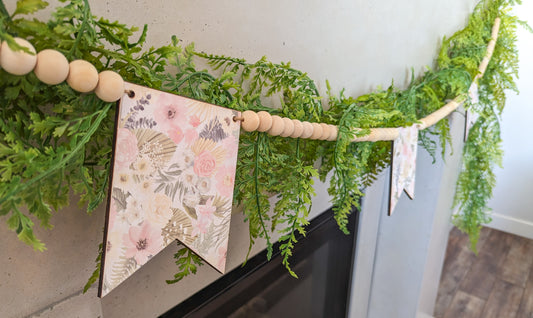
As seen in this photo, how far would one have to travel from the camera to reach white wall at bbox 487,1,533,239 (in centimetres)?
294

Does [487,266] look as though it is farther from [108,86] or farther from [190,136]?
[108,86]

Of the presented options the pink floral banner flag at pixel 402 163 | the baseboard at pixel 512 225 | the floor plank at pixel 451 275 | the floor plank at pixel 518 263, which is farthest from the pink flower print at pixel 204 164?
the baseboard at pixel 512 225

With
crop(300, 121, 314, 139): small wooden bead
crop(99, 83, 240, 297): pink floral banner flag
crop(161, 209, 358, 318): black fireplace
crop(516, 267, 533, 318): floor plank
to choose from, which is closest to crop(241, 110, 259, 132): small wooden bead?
crop(99, 83, 240, 297): pink floral banner flag

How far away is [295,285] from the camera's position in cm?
101

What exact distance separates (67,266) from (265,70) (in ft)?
1.34

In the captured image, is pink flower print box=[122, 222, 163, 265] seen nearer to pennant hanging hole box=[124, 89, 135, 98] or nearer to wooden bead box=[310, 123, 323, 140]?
pennant hanging hole box=[124, 89, 135, 98]

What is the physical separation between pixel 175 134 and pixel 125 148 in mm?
58

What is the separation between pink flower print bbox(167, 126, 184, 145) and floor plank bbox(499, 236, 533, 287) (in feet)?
9.68

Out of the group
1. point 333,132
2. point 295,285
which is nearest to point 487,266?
point 295,285

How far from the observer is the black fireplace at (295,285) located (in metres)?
0.71

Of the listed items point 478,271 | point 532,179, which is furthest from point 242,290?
point 532,179

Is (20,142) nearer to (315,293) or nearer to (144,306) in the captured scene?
(144,306)

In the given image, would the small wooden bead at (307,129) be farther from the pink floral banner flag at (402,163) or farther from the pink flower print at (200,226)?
the pink floral banner flag at (402,163)

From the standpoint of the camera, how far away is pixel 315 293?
1133 mm
